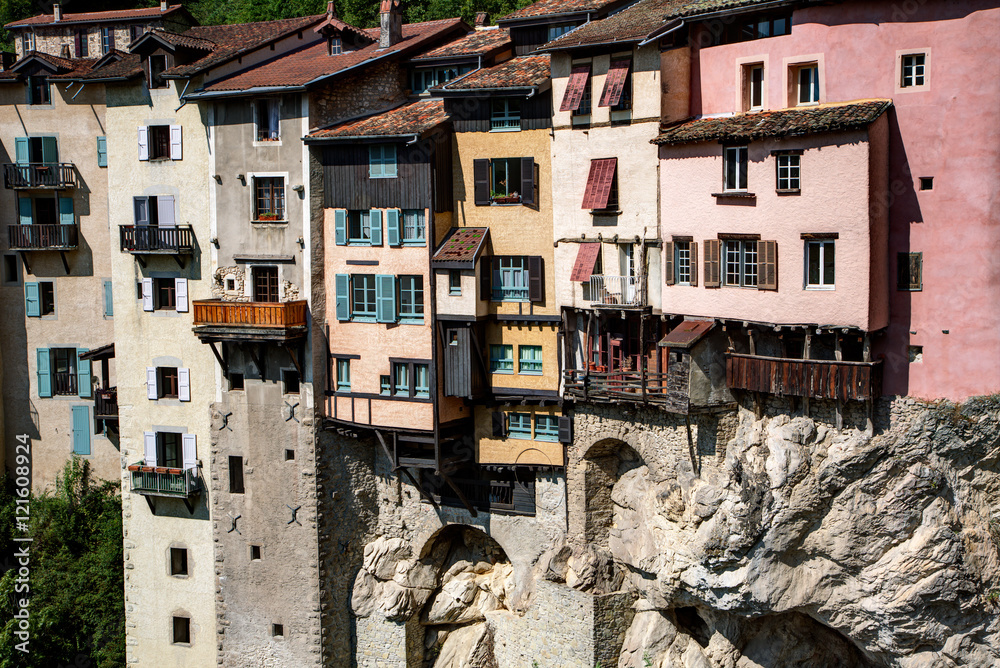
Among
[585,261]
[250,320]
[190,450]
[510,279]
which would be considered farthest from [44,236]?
[585,261]

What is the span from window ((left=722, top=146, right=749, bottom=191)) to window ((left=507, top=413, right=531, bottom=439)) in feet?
38.8

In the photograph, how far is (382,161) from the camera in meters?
48.0

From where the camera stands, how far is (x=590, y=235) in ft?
150

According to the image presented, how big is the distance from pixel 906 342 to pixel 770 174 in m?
6.46

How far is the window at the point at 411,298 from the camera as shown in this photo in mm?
47969

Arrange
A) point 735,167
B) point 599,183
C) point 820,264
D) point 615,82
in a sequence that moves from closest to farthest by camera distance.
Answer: point 820,264
point 735,167
point 615,82
point 599,183

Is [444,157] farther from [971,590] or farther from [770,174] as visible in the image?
[971,590]

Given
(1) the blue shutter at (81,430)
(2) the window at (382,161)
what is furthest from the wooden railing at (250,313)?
(1) the blue shutter at (81,430)

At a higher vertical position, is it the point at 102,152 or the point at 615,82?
the point at 615,82

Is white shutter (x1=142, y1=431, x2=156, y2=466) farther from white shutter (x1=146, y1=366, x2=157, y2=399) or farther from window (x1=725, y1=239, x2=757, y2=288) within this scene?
window (x1=725, y1=239, x2=757, y2=288)

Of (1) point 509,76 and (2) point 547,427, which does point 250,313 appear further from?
(1) point 509,76

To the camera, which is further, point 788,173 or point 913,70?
point 788,173

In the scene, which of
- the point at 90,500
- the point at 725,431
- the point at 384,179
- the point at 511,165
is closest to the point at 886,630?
the point at 725,431

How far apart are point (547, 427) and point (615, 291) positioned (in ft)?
19.6
